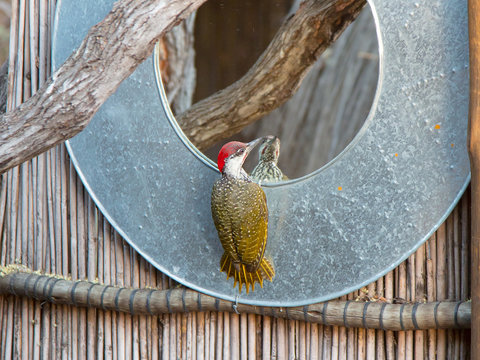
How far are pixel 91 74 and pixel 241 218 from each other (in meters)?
0.55

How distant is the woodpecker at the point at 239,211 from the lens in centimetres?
166

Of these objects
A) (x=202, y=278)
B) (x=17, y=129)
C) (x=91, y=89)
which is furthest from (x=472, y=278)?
(x=17, y=129)

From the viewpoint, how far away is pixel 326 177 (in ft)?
5.45

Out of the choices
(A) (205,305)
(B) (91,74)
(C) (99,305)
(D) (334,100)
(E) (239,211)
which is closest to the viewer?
(B) (91,74)

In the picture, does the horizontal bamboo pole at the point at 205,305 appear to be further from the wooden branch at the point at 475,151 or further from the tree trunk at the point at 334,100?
the tree trunk at the point at 334,100

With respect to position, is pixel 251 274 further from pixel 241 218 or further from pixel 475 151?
pixel 475 151

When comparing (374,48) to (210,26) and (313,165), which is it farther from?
(210,26)

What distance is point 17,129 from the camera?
158cm

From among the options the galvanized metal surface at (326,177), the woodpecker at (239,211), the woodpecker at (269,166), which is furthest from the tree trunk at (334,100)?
the woodpecker at (239,211)

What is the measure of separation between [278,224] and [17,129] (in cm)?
76

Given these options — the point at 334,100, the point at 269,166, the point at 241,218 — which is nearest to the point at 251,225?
the point at 241,218

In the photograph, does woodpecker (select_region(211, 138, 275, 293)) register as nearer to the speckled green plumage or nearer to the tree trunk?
the speckled green plumage

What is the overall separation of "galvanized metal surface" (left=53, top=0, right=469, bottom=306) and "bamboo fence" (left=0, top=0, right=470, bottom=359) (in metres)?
0.11

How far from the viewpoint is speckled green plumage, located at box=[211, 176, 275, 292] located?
1.65 m
